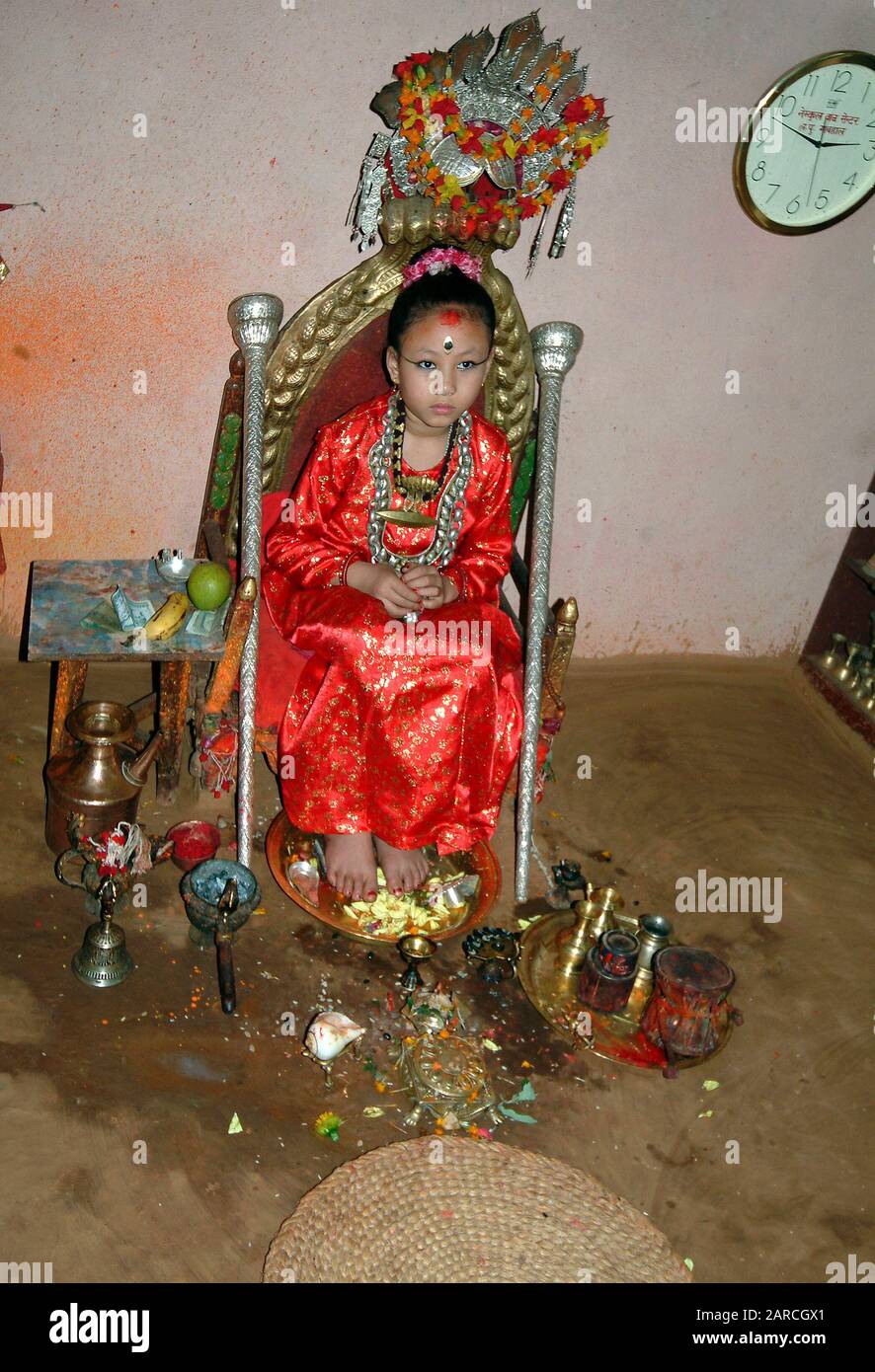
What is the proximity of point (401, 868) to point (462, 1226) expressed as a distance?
1202 millimetres

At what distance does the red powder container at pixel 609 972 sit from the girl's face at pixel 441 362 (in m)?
1.68

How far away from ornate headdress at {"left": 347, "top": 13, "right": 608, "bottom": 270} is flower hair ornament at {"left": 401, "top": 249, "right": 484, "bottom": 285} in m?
0.21

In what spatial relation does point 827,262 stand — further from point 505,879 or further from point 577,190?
point 505,879

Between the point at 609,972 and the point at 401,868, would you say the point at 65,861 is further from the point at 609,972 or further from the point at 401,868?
the point at 609,972

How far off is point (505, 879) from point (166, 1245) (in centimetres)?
172

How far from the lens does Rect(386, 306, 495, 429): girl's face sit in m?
3.70

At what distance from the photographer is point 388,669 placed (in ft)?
12.4

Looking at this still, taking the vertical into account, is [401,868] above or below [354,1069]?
above

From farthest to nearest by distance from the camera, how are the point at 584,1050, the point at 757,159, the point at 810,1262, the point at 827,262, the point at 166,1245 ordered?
the point at 827,262 → the point at 757,159 → the point at 584,1050 → the point at 810,1262 → the point at 166,1245

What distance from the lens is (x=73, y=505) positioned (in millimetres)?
4652

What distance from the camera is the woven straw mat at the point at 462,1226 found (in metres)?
3.01

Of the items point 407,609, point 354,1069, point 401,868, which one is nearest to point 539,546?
point 407,609

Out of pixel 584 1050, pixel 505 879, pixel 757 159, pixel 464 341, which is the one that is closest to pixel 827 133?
pixel 757 159

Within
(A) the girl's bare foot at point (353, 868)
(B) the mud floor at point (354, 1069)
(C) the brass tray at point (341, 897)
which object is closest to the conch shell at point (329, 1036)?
(B) the mud floor at point (354, 1069)
